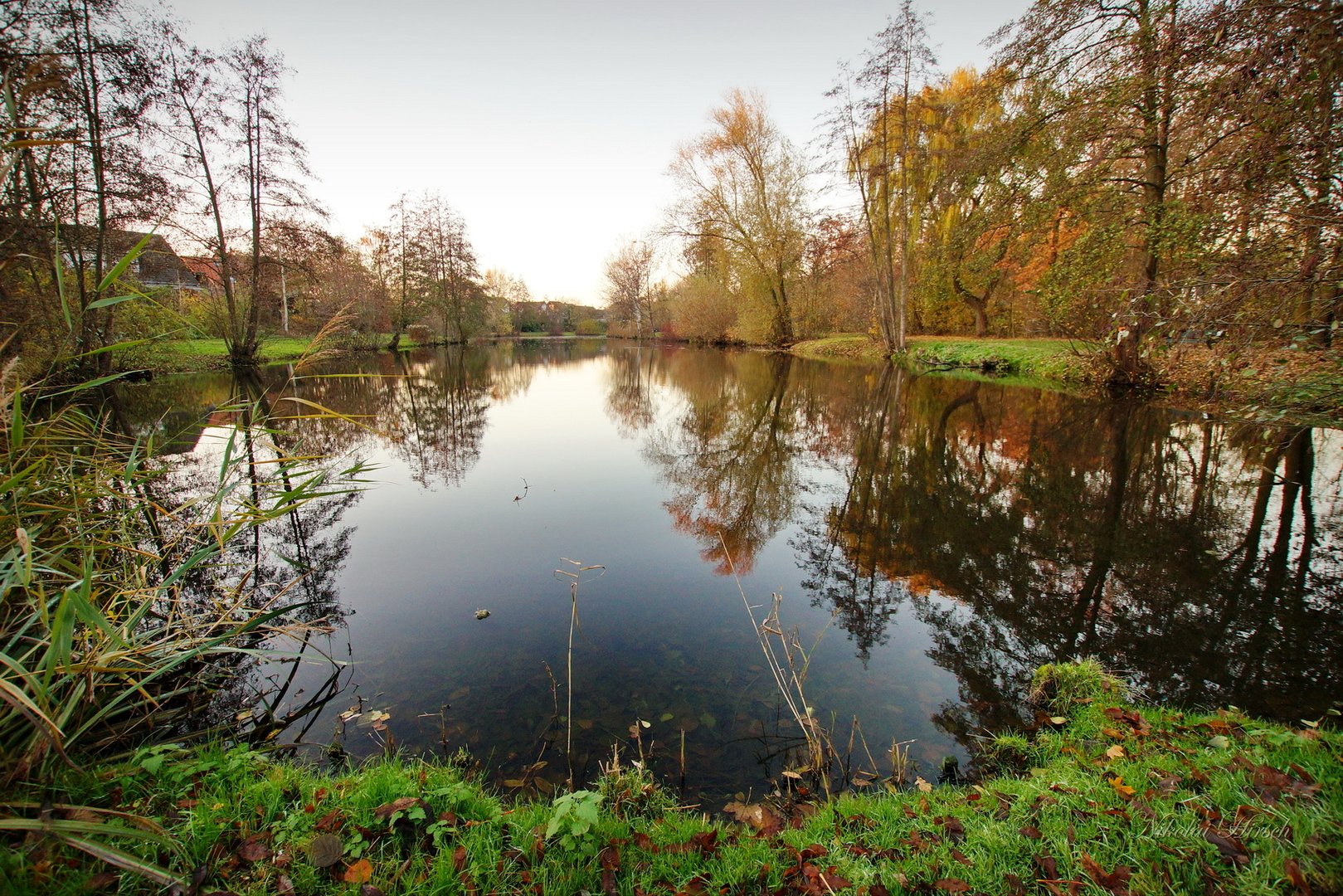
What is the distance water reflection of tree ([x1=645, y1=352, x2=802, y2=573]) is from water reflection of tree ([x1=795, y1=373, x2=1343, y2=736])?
0.73 meters

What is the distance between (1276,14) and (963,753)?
6007 millimetres

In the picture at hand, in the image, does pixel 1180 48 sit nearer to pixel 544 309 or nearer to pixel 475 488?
pixel 475 488

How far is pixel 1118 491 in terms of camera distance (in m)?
6.78

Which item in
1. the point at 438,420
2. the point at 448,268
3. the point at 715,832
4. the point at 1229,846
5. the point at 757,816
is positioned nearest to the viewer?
the point at 1229,846

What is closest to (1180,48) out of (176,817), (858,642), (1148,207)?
(1148,207)

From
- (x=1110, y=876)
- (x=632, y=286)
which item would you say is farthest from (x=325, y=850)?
(x=632, y=286)

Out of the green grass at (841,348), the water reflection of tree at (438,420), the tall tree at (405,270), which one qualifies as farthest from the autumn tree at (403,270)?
the green grass at (841,348)

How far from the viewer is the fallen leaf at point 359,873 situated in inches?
66.4

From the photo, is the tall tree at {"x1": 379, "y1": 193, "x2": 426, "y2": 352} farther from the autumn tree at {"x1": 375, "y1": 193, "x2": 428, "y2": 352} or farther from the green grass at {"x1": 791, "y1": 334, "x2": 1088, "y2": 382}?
the green grass at {"x1": 791, "y1": 334, "x2": 1088, "y2": 382}

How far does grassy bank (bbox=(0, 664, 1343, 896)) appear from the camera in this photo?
162cm

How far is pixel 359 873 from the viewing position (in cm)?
170

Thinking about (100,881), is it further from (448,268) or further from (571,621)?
(448,268)

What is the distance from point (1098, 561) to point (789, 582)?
10.2 ft

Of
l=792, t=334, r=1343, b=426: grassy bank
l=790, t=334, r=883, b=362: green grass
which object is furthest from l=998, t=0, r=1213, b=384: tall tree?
l=790, t=334, r=883, b=362: green grass
